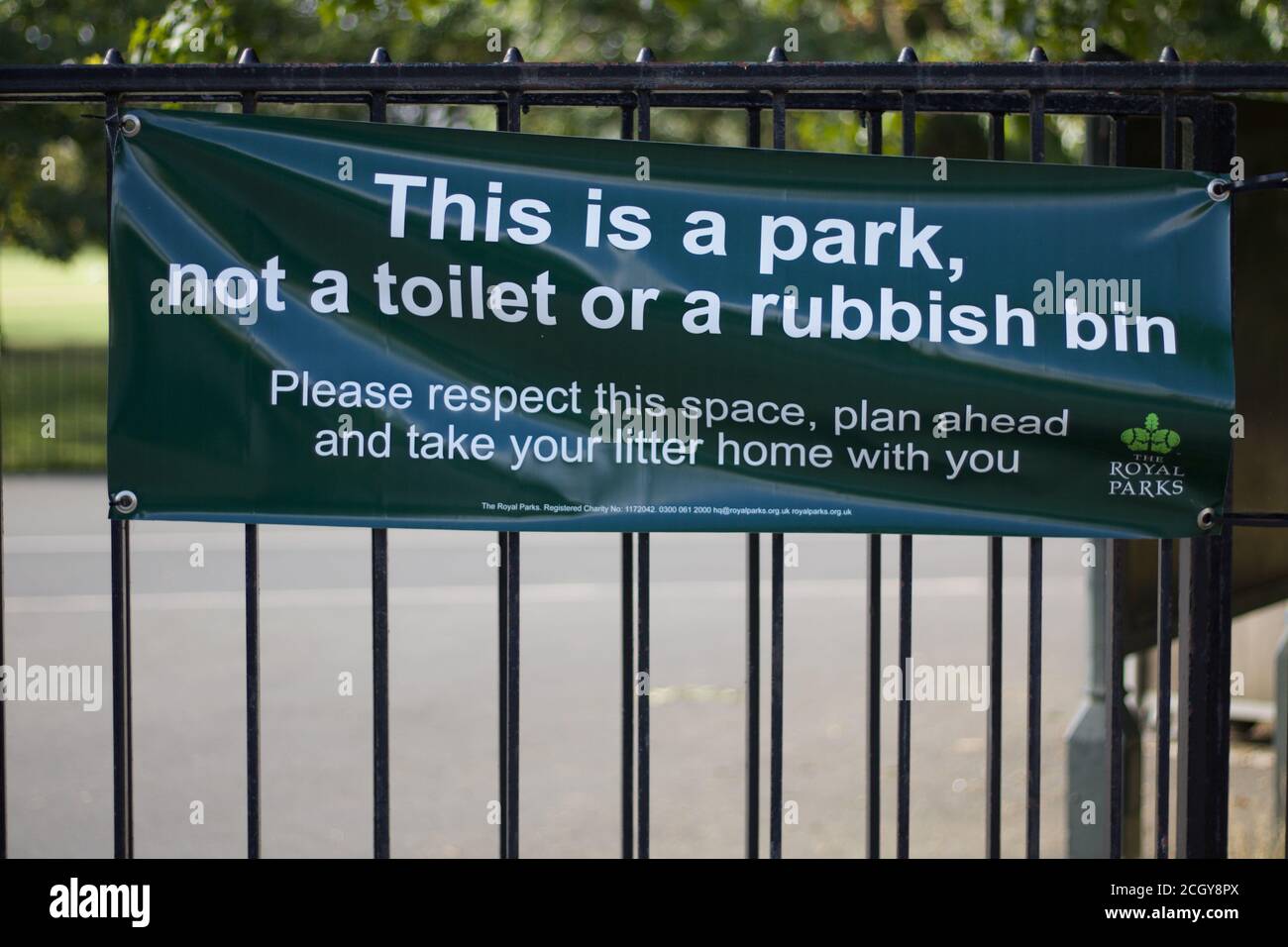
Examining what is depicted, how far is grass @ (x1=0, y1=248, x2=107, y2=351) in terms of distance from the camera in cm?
3067

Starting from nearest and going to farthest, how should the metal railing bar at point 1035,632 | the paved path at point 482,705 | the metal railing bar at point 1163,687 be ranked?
the metal railing bar at point 1035,632 → the metal railing bar at point 1163,687 → the paved path at point 482,705

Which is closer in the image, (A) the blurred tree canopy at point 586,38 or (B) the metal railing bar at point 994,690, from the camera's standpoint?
(B) the metal railing bar at point 994,690

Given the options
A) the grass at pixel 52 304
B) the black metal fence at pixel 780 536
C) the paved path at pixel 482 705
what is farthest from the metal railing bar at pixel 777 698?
the grass at pixel 52 304

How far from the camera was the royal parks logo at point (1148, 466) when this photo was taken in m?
2.95

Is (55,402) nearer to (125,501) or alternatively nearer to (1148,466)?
(125,501)

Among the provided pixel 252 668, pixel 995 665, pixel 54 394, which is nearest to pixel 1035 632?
pixel 995 665

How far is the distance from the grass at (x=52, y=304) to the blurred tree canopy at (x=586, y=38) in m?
10.3

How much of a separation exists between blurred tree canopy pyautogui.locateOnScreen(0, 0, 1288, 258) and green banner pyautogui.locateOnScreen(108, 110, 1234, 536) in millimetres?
2978

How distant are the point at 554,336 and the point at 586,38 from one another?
50.6 feet

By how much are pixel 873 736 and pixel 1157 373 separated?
3.48ft

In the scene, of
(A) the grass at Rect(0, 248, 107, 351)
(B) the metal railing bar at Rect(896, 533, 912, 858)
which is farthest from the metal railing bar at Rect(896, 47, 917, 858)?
(A) the grass at Rect(0, 248, 107, 351)

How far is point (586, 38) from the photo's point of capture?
17297 mm

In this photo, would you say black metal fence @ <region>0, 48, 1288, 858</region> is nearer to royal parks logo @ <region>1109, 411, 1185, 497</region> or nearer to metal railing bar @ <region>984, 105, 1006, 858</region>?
metal railing bar @ <region>984, 105, 1006, 858</region>

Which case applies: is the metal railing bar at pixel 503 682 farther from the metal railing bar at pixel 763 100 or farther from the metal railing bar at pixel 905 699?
the metal railing bar at pixel 763 100
